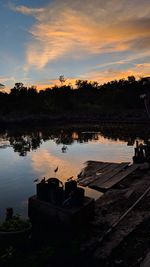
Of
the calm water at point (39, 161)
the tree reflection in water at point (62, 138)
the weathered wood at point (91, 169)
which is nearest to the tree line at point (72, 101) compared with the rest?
the tree reflection in water at point (62, 138)

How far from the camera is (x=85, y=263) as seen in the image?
8297 millimetres

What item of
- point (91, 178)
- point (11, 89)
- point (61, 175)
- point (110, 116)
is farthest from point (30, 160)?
point (11, 89)

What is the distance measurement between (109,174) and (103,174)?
44 centimetres

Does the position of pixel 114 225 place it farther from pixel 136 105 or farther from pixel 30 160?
pixel 136 105

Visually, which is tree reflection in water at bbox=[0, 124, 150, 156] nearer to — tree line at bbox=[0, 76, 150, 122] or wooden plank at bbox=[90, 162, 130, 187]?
wooden plank at bbox=[90, 162, 130, 187]

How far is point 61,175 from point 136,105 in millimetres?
70515

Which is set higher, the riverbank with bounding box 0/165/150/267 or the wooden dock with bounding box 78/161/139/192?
the wooden dock with bounding box 78/161/139/192

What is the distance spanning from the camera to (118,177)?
18297 mm

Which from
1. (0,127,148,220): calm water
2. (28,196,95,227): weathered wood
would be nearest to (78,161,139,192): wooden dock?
(0,127,148,220): calm water

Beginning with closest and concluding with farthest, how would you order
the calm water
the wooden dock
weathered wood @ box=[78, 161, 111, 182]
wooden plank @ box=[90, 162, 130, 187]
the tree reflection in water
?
the calm water → the wooden dock → wooden plank @ box=[90, 162, 130, 187] → weathered wood @ box=[78, 161, 111, 182] → the tree reflection in water

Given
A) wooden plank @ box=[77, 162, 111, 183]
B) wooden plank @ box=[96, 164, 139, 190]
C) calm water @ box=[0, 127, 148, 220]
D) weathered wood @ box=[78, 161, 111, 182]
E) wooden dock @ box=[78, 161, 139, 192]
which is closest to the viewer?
calm water @ box=[0, 127, 148, 220]

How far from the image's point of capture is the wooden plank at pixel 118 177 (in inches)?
651

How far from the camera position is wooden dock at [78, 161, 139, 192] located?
55.7ft

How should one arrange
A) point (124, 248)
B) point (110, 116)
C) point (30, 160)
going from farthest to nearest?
1. point (110, 116)
2. point (30, 160)
3. point (124, 248)
